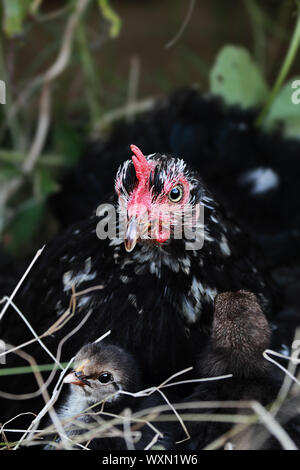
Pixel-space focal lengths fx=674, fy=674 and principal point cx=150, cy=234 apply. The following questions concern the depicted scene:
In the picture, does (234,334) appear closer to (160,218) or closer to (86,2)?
(160,218)

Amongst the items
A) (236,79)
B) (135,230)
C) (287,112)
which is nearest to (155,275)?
(135,230)

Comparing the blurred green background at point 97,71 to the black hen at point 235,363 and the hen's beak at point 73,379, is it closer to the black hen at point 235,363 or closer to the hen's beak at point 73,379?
the black hen at point 235,363

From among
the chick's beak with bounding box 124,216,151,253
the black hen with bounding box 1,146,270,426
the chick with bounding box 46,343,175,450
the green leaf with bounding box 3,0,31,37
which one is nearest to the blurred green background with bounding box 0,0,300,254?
the green leaf with bounding box 3,0,31,37

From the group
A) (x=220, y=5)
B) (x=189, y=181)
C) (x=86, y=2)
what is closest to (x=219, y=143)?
(x=86, y=2)

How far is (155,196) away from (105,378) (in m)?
0.43

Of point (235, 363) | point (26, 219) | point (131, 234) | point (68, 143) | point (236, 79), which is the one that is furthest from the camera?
point (68, 143)

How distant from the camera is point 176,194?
1496mm

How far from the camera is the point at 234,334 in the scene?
151cm

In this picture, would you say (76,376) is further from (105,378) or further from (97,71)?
(97,71)

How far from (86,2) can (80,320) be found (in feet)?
4.45

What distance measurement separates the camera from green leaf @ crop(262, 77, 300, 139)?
239 cm

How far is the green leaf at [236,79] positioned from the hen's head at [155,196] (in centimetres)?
107

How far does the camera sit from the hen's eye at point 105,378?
152 cm

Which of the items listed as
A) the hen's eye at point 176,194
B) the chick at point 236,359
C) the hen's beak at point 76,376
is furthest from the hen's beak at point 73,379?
the hen's eye at point 176,194
